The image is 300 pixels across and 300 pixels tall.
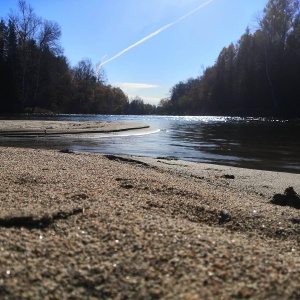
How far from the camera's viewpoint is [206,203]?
3471 millimetres

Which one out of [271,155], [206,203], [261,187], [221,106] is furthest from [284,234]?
[221,106]

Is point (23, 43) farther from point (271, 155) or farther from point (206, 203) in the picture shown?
point (206, 203)

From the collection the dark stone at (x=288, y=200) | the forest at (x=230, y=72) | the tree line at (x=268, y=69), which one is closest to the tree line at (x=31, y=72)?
the forest at (x=230, y=72)

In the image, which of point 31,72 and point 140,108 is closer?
point 31,72

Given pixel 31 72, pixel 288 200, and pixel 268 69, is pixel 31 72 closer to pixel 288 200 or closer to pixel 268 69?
pixel 268 69

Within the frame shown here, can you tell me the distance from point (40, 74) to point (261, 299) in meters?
61.9

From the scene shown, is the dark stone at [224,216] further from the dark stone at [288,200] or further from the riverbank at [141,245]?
the dark stone at [288,200]

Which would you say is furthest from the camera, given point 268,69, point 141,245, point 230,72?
point 230,72

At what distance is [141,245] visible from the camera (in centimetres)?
219

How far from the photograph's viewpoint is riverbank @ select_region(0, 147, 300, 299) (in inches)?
68.7

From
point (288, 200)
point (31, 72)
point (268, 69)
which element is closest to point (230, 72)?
point (268, 69)

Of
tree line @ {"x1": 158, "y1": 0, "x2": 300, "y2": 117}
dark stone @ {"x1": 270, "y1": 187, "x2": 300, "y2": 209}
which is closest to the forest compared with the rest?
tree line @ {"x1": 158, "y1": 0, "x2": 300, "y2": 117}

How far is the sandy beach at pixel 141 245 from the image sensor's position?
1743mm

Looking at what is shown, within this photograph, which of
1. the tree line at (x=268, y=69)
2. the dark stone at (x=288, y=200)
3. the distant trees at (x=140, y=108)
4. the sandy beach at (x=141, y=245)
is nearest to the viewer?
the sandy beach at (x=141, y=245)
